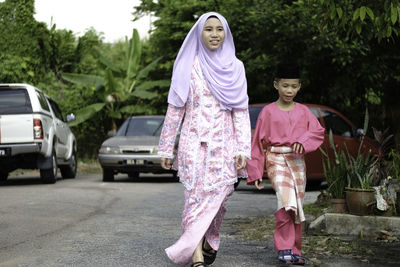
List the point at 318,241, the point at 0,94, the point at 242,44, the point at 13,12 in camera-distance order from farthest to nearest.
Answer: the point at 13,12 → the point at 242,44 → the point at 0,94 → the point at 318,241

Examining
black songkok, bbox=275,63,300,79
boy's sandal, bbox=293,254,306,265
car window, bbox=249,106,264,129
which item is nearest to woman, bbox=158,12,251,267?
black songkok, bbox=275,63,300,79

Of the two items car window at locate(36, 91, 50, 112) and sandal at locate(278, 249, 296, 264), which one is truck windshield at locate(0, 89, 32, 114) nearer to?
car window at locate(36, 91, 50, 112)

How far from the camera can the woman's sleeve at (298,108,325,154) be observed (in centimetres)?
539

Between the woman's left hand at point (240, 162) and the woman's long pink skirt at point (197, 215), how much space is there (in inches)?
6.8

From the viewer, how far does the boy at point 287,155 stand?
213 inches

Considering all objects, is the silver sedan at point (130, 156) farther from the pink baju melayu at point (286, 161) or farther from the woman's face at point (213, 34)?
the woman's face at point (213, 34)

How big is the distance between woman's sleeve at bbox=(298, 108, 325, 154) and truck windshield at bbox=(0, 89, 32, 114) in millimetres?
8728

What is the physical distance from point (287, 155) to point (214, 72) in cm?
98

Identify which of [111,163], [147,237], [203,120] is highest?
[203,120]

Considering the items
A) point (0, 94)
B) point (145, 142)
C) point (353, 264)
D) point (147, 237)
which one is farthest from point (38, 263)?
point (145, 142)

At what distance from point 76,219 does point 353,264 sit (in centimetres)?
398

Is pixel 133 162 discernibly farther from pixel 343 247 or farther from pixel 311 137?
pixel 311 137

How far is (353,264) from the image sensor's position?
213 inches

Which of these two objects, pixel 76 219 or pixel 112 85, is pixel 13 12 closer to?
pixel 112 85
